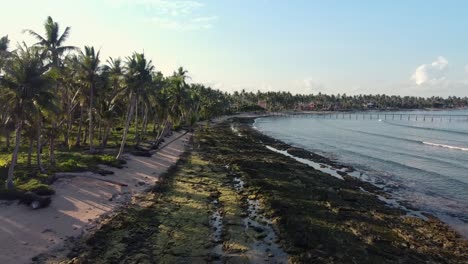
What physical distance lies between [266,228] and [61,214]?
12.7m

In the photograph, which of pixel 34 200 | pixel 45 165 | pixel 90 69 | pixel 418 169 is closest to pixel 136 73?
pixel 90 69

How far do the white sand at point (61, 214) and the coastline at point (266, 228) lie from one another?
1.50m

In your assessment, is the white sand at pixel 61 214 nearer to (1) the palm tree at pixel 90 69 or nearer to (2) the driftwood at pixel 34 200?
(2) the driftwood at pixel 34 200

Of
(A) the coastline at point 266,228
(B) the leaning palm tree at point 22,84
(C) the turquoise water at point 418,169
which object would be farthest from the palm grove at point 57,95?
(C) the turquoise water at point 418,169

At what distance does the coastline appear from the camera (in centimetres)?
2003

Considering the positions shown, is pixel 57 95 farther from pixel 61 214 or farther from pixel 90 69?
pixel 61 214

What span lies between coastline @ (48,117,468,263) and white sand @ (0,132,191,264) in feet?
4.94

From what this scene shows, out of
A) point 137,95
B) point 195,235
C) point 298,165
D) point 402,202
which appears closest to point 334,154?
point 298,165

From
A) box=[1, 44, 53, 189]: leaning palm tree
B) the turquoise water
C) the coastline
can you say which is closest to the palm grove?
A: box=[1, 44, 53, 189]: leaning palm tree

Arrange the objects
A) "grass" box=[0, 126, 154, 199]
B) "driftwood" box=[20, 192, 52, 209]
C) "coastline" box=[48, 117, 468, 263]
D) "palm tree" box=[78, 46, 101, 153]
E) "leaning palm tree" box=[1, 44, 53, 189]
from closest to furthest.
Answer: "coastline" box=[48, 117, 468, 263] < "driftwood" box=[20, 192, 52, 209] < "leaning palm tree" box=[1, 44, 53, 189] < "grass" box=[0, 126, 154, 199] < "palm tree" box=[78, 46, 101, 153]

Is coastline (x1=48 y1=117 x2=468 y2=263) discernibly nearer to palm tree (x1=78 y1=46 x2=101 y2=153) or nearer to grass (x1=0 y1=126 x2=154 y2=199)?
grass (x1=0 y1=126 x2=154 y2=199)

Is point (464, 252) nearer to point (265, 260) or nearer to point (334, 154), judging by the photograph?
point (265, 260)

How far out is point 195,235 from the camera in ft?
72.6

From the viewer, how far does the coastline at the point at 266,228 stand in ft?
65.7
